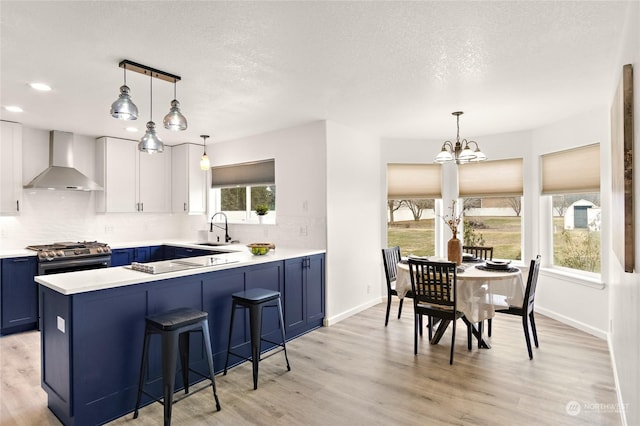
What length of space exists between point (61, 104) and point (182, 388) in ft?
10.2

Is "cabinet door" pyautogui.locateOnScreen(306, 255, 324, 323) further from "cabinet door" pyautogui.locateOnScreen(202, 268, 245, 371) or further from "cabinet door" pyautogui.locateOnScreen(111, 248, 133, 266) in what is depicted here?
"cabinet door" pyautogui.locateOnScreen(111, 248, 133, 266)

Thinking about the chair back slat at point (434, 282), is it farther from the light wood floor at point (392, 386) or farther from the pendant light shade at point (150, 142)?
the pendant light shade at point (150, 142)

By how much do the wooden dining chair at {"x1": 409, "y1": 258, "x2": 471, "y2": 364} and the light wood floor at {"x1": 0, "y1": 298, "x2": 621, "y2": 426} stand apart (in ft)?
1.07

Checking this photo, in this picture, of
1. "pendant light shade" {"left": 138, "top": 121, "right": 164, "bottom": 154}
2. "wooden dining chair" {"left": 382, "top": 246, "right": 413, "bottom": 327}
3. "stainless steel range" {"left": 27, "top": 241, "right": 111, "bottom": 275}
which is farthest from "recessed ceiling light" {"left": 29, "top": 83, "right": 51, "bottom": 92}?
"wooden dining chair" {"left": 382, "top": 246, "right": 413, "bottom": 327}

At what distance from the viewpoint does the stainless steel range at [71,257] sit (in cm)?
423

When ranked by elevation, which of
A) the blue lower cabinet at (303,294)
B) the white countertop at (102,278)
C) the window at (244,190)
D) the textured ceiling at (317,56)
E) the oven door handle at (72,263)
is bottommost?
the blue lower cabinet at (303,294)

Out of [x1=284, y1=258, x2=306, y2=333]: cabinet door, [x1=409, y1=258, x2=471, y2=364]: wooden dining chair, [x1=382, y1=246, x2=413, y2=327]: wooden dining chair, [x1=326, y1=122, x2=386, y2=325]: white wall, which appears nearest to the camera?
[x1=409, y1=258, x2=471, y2=364]: wooden dining chair

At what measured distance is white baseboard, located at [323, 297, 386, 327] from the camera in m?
4.45

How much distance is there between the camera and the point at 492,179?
5.36 m

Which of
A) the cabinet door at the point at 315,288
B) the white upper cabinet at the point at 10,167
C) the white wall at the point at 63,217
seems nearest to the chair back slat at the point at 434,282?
the cabinet door at the point at 315,288

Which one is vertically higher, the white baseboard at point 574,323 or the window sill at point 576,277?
the window sill at point 576,277

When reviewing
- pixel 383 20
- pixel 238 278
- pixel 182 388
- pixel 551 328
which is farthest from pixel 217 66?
pixel 551 328

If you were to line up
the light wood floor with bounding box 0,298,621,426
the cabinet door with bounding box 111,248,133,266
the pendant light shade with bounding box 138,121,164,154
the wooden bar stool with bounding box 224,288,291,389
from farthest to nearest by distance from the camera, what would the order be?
the cabinet door with bounding box 111,248,133,266 < the pendant light shade with bounding box 138,121,164,154 < the wooden bar stool with bounding box 224,288,291,389 < the light wood floor with bounding box 0,298,621,426

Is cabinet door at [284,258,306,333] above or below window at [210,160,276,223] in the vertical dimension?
below
